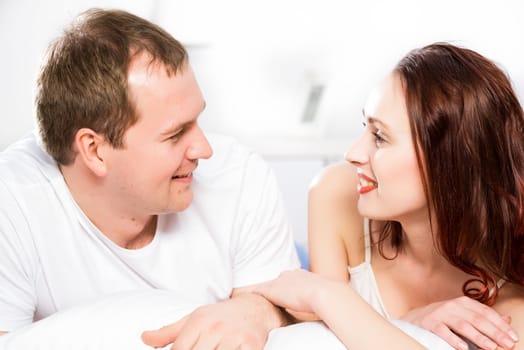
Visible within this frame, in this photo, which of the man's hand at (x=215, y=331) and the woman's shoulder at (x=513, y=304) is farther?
the woman's shoulder at (x=513, y=304)

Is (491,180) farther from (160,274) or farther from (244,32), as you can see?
(244,32)

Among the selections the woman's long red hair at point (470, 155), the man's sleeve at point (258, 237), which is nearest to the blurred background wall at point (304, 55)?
the man's sleeve at point (258, 237)

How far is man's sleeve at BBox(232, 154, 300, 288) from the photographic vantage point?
1.66 m

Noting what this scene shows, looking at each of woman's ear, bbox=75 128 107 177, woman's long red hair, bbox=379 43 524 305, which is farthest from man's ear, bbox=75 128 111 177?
woman's long red hair, bbox=379 43 524 305

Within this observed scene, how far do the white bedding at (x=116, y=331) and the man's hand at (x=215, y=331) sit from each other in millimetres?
21

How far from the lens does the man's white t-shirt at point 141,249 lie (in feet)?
4.76

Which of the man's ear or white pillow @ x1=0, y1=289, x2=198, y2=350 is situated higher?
the man's ear

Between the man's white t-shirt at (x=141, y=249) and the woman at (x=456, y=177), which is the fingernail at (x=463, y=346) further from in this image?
the man's white t-shirt at (x=141, y=249)

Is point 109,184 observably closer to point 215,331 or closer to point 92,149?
point 92,149

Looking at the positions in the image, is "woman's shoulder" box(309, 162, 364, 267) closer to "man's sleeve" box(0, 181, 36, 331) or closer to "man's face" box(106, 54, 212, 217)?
"man's face" box(106, 54, 212, 217)

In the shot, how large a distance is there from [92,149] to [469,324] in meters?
0.79

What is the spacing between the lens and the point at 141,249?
1.57 meters

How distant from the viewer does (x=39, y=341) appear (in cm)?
123

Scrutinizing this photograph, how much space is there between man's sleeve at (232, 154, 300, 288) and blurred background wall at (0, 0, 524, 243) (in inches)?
44.9
